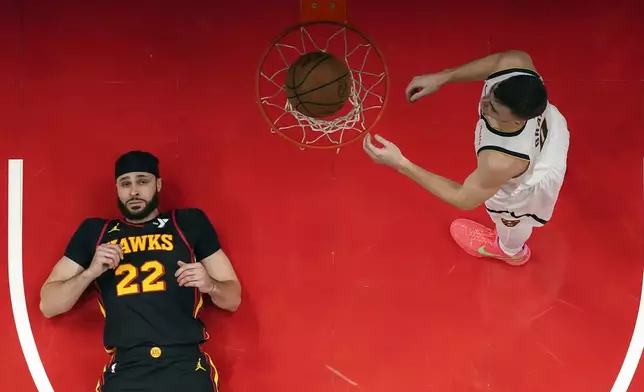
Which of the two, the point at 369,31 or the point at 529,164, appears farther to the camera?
the point at 369,31

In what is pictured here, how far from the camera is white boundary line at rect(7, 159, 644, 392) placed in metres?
3.86

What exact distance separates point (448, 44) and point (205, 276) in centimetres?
211

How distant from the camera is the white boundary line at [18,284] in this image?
386 cm

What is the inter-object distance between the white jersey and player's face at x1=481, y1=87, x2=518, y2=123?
112 mm

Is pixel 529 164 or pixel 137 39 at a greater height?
pixel 137 39

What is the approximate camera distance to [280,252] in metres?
4.05

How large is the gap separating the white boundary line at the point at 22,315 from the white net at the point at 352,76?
5.23ft

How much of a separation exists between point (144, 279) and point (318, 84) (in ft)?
4.66

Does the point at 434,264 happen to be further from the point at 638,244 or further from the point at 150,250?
the point at 150,250

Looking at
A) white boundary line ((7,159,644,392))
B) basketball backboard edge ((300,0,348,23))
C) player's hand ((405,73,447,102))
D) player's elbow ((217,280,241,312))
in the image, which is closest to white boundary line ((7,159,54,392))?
white boundary line ((7,159,644,392))

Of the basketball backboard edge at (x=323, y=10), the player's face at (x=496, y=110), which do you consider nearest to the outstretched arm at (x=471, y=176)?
the player's face at (x=496, y=110)

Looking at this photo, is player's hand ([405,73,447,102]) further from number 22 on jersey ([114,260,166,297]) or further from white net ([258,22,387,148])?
number 22 on jersey ([114,260,166,297])

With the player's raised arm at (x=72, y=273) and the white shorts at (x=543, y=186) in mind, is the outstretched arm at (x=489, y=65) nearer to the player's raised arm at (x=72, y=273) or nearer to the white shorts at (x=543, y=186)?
the white shorts at (x=543, y=186)

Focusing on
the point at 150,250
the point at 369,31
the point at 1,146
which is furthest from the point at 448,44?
the point at 1,146
